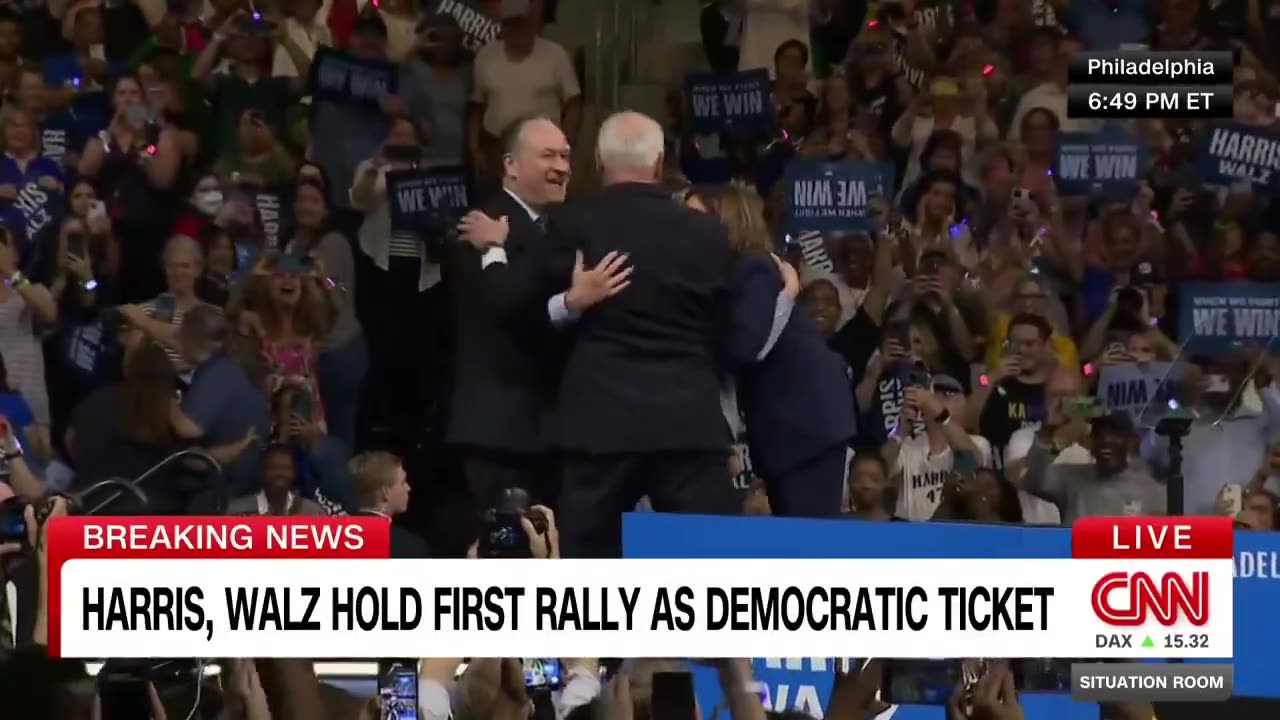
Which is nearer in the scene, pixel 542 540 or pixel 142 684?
pixel 142 684

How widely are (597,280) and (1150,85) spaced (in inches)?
103

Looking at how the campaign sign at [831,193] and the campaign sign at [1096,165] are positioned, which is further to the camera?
the campaign sign at [1096,165]

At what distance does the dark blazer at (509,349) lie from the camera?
353 inches

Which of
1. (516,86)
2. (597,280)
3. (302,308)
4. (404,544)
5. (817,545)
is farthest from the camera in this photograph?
(516,86)

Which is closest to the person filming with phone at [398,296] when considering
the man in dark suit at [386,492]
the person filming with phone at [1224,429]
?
the man in dark suit at [386,492]

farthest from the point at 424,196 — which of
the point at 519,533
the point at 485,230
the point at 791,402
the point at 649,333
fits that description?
the point at 791,402

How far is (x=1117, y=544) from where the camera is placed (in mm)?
8539

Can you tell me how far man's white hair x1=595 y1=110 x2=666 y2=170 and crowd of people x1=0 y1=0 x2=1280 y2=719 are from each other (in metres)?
0.01

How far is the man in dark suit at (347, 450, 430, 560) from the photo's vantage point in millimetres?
9398

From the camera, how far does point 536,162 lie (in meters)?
9.09

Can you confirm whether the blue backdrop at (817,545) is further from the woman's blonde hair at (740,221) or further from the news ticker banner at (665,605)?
the woman's blonde hair at (740,221)

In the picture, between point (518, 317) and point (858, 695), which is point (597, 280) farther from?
point (858, 695)

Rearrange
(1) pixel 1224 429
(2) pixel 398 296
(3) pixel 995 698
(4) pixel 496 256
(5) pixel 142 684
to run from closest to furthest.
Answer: (5) pixel 142 684, (3) pixel 995 698, (4) pixel 496 256, (1) pixel 1224 429, (2) pixel 398 296

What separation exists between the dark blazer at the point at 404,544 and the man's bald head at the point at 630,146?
4.84ft
